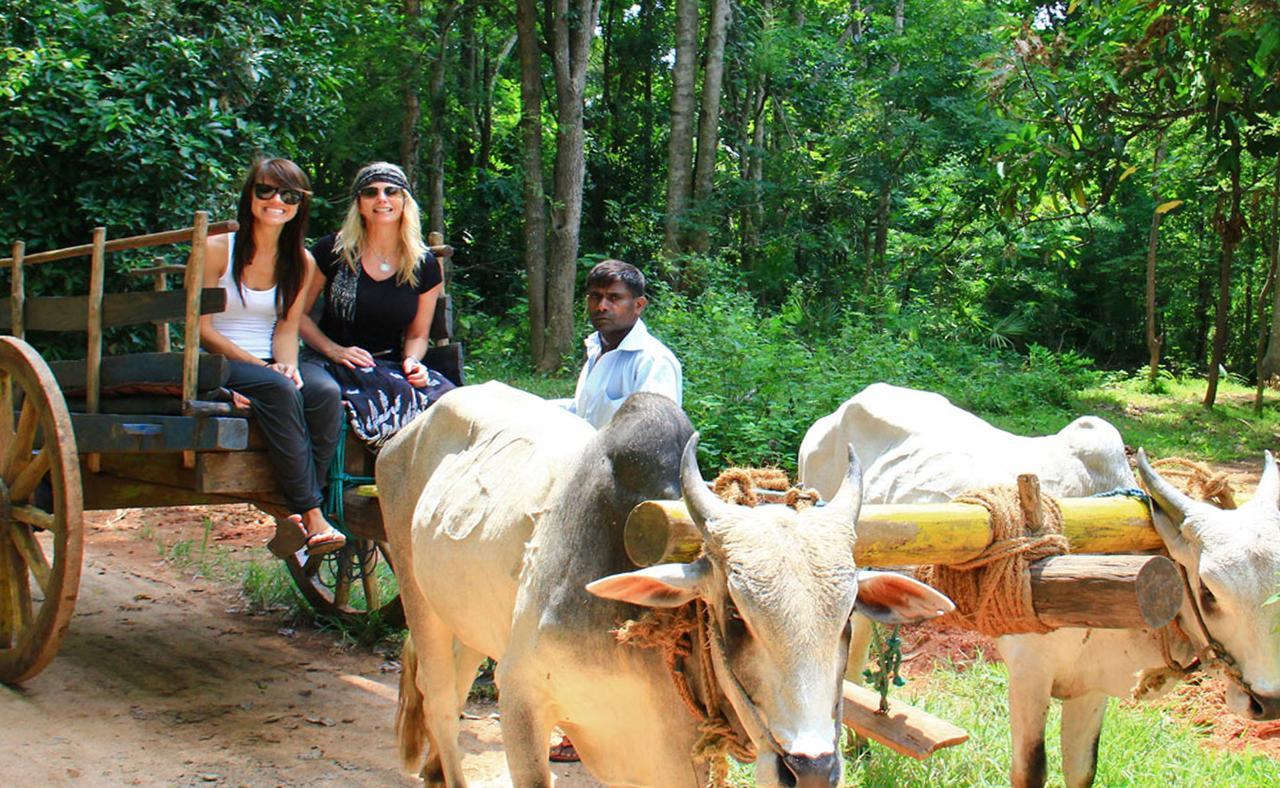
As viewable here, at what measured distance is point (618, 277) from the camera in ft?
15.3

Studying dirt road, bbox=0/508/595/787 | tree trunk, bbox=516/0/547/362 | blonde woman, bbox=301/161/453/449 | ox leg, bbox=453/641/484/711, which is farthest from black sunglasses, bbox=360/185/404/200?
tree trunk, bbox=516/0/547/362

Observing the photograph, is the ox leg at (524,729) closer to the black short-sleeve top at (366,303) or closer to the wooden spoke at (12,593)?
the black short-sleeve top at (366,303)

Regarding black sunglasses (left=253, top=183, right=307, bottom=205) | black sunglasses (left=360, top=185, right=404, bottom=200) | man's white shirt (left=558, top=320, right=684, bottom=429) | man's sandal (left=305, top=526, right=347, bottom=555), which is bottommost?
man's sandal (left=305, top=526, right=347, bottom=555)

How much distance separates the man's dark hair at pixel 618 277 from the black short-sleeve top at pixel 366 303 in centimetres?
111

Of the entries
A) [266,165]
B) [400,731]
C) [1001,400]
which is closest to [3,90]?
[266,165]

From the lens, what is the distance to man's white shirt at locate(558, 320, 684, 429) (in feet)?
14.9

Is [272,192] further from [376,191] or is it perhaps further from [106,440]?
[106,440]

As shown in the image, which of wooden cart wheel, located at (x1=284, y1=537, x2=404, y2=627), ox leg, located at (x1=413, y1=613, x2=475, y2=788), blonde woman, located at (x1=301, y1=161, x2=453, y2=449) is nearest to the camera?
ox leg, located at (x1=413, y1=613, x2=475, y2=788)

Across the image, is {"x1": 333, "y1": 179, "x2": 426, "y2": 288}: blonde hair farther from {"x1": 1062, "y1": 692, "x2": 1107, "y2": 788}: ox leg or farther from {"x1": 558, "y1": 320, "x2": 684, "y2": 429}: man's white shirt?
{"x1": 1062, "y1": 692, "x2": 1107, "y2": 788}: ox leg

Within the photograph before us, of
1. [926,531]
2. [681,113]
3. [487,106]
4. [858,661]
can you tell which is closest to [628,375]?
[926,531]

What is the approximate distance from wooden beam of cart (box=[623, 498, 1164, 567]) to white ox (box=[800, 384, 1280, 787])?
13 centimetres

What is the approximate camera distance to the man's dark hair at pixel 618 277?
468 centimetres

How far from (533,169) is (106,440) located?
10056 mm

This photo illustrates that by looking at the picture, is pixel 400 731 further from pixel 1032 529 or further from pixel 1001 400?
pixel 1001 400
